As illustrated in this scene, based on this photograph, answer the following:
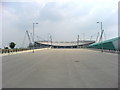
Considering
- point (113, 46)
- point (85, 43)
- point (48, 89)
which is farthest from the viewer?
point (85, 43)

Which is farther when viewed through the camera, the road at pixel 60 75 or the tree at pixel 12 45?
the tree at pixel 12 45

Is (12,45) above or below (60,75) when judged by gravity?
above

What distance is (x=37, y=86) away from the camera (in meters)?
7.15

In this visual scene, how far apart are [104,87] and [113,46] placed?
182 feet

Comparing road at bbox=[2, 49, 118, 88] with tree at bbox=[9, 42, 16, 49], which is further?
tree at bbox=[9, 42, 16, 49]

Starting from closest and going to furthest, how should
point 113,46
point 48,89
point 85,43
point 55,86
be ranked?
1. point 48,89
2. point 55,86
3. point 113,46
4. point 85,43

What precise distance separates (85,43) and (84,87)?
169 meters

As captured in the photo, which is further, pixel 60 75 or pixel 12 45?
pixel 12 45

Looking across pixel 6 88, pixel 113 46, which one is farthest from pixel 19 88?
pixel 113 46

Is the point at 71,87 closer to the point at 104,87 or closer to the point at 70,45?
the point at 104,87

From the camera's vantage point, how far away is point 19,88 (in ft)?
22.4

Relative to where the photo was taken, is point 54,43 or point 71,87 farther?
point 54,43

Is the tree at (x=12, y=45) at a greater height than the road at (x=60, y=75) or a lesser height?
greater

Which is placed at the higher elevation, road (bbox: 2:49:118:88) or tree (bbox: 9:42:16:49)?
tree (bbox: 9:42:16:49)
